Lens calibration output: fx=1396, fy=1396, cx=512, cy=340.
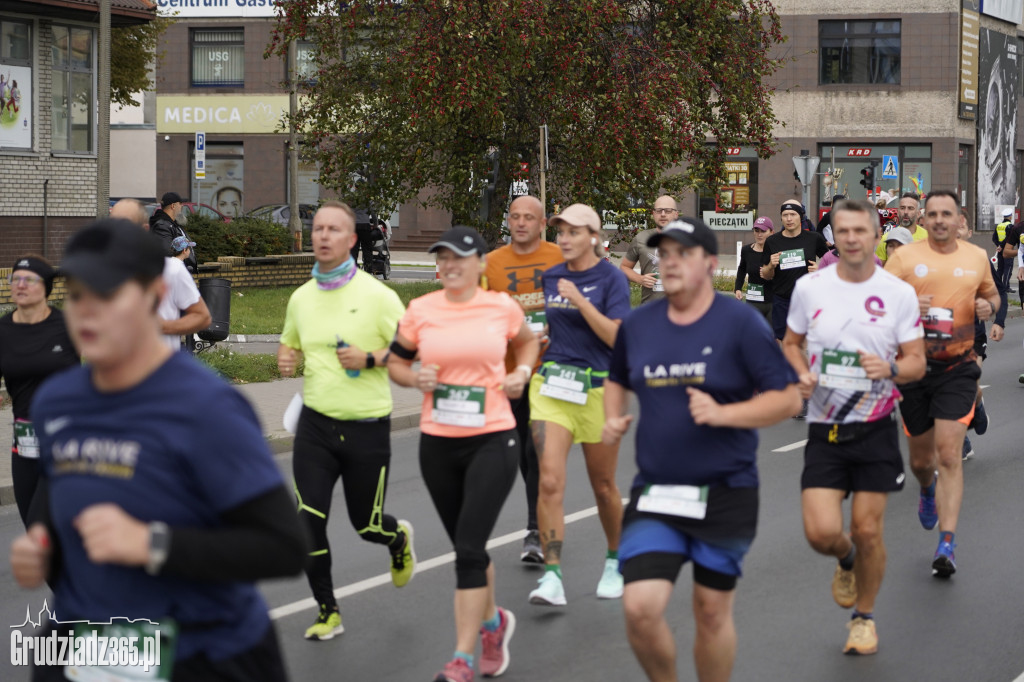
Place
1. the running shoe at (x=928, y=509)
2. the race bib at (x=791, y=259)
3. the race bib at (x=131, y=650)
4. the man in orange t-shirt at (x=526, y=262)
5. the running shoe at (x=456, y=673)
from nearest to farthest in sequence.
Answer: the race bib at (x=131, y=650), the running shoe at (x=456, y=673), the man in orange t-shirt at (x=526, y=262), the running shoe at (x=928, y=509), the race bib at (x=791, y=259)

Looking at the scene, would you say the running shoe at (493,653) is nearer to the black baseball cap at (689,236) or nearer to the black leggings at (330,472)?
the black leggings at (330,472)

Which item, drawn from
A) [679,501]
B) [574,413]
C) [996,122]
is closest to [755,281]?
[574,413]

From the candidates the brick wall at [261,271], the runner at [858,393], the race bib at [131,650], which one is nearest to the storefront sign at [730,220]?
the brick wall at [261,271]

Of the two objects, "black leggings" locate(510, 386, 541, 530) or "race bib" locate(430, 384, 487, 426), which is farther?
"black leggings" locate(510, 386, 541, 530)

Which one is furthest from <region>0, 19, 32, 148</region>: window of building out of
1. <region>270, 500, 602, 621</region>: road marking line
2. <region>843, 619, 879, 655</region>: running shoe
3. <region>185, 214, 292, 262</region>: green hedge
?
<region>843, 619, 879, 655</region>: running shoe

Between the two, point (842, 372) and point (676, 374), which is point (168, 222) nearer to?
point (842, 372)

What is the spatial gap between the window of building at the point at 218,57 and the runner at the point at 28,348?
4758cm

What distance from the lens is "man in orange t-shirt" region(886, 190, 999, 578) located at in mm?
7750

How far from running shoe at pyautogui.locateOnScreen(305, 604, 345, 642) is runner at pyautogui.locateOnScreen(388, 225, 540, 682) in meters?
0.87

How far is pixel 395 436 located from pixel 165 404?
10.4 metres

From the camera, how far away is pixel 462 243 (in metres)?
6.09

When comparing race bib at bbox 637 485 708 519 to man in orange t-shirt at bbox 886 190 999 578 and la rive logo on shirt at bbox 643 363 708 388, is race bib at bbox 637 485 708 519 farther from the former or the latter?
man in orange t-shirt at bbox 886 190 999 578

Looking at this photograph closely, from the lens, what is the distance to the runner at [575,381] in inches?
280

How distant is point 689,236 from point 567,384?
2.42 metres
